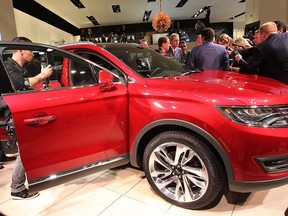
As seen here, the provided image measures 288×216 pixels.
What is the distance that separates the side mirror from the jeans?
1048 mm

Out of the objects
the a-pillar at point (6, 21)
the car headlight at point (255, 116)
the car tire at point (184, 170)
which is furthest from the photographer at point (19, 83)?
the a-pillar at point (6, 21)

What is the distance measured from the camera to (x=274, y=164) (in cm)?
179

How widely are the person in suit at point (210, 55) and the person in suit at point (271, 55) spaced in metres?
0.72

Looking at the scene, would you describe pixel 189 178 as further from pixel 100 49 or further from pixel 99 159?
pixel 100 49

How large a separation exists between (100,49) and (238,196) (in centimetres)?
191

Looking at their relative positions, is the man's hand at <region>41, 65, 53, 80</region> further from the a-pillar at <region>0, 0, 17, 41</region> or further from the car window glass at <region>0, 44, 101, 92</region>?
the a-pillar at <region>0, 0, 17, 41</region>

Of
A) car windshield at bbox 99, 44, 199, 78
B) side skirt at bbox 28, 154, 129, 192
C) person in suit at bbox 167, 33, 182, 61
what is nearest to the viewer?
side skirt at bbox 28, 154, 129, 192

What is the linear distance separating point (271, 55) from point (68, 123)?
93.8 inches

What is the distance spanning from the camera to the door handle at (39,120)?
185cm

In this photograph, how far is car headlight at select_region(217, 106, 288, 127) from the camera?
174 cm

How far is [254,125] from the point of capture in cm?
173

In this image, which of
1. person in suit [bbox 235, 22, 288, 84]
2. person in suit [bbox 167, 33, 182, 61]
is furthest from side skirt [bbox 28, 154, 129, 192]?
person in suit [bbox 167, 33, 182, 61]

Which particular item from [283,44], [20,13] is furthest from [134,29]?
[283,44]

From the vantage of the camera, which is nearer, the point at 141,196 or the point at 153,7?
the point at 141,196
